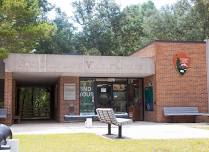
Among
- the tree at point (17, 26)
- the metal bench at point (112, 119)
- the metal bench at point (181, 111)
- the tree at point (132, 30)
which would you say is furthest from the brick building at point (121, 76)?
the tree at point (132, 30)

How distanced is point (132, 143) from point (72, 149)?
1.88m

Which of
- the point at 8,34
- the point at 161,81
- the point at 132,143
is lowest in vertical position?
the point at 132,143

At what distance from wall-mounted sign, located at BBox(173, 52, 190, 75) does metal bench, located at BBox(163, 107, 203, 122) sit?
195 cm

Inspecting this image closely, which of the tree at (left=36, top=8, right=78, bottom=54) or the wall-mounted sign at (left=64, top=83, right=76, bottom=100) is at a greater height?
the tree at (left=36, top=8, right=78, bottom=54)

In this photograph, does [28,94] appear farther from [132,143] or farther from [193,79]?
[132,143]

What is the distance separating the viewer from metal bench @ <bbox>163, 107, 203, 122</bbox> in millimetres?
22078

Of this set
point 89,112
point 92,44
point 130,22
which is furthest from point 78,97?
point 130,22

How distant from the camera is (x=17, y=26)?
2089cm

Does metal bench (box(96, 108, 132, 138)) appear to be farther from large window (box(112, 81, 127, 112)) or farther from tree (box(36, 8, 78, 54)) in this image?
tree (box(36, 8, 78, 54))

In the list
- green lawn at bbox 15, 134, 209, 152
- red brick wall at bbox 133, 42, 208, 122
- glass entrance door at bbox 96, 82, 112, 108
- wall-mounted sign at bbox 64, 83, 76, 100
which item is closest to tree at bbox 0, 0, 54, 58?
wall-mounted sign at bbox 64, 83, 76, 100

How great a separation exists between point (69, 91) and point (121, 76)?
A: 3.22 metres

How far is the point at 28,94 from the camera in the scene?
3966cm

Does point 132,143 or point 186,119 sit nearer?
point 132,143

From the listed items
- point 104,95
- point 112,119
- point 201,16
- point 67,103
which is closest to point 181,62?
point 104,95
